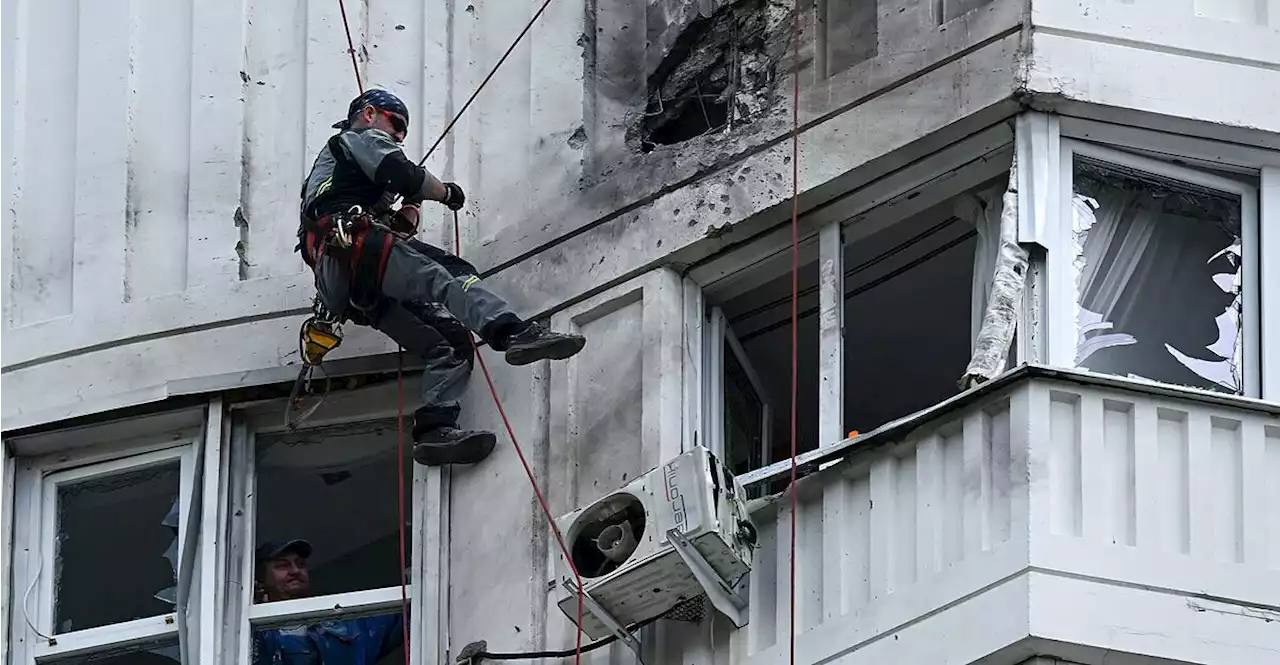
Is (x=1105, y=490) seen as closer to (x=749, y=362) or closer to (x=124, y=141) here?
(x=749, y=362)

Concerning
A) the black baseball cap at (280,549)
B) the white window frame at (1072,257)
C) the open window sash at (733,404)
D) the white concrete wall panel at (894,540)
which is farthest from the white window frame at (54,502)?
the white window frame at (1072,257)

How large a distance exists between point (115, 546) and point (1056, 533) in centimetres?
477

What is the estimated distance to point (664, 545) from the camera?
1308cm

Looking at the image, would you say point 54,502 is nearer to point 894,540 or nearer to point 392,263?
point 392,263

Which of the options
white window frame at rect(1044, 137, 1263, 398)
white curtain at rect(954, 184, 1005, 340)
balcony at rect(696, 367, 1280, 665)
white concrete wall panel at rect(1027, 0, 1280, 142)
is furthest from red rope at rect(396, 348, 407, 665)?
white concrete wall panel at rect(1027, 0, 1280, 142)

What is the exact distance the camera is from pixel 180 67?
15500mm

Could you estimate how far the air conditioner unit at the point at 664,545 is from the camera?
42.8 ft

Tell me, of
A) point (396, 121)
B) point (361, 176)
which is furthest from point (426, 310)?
point (396, 121)

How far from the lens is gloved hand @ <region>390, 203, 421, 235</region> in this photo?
47.1ft

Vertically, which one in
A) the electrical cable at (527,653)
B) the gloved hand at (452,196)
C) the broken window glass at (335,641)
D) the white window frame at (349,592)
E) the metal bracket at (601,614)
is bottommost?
the electrical cable at (527,653)

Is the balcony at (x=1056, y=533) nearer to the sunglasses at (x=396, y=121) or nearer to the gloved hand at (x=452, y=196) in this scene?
the gloved hand at (x=452, y=196)

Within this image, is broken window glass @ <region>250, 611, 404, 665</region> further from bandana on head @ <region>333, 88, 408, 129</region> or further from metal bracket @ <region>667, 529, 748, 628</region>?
bandana on head @ <region>333, 88, 408, 129</region>

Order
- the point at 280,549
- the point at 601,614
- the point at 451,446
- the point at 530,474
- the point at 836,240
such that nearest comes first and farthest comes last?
the point at 601,614 → the point at 836,240 → the point at 530,474 → the point at 451,446 → the point at 280,549

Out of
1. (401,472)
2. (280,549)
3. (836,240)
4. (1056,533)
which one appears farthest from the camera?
(280,549)
